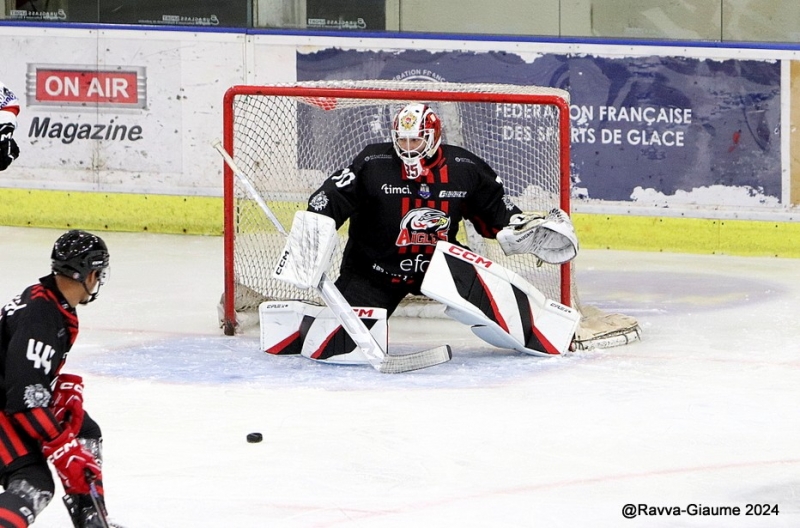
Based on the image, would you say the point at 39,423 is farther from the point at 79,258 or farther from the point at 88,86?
the point at 88,86

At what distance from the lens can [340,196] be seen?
17.6 ft

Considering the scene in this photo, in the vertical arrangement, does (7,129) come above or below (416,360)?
above

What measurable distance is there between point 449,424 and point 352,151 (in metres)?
2.77

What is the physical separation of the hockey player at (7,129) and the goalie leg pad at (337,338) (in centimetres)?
139

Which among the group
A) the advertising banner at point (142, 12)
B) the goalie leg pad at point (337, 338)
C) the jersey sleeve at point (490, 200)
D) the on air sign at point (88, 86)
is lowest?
the goalie leg pad at point (337, 338)

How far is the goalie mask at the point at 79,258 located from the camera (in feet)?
9.73

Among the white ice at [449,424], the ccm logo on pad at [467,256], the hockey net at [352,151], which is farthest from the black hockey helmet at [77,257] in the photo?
the hockey net at [352,151]

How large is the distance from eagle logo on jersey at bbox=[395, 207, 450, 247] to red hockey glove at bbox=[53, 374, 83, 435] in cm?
247

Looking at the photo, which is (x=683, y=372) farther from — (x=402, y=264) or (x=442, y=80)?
(x=442, y=80)

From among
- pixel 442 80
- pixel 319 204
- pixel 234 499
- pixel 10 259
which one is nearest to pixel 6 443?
pixel 234 499

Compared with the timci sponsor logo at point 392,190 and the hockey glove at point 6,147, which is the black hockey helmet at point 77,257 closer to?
the hockey glove at point 6,147

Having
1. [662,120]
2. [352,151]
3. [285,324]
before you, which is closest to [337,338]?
[285,324]

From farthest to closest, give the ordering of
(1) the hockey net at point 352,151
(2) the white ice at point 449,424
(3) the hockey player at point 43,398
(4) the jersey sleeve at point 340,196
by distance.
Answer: (1) the hockey net at point 352,151, (4) the jersey sleeve at point 340,196, (2) the white ice at point 449,424, (3) the hockey player at point 43,398

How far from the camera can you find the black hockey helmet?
9.73 feet
